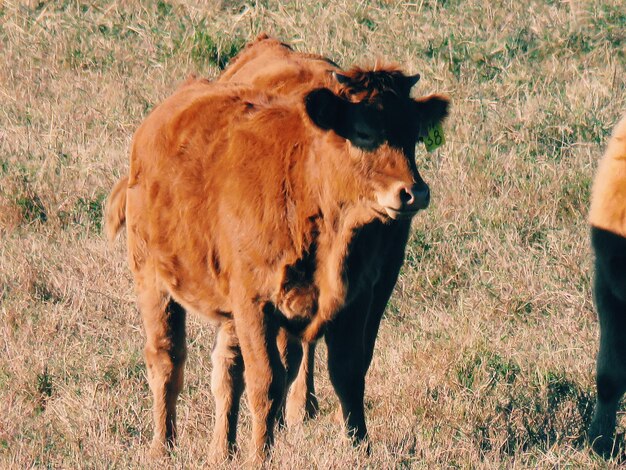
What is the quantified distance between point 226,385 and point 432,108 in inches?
67.6

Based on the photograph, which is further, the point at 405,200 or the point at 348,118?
the point at 348,118

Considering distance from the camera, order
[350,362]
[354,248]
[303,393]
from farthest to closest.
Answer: [303,393]
[350,362]
[354,248]

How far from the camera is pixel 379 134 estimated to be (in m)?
5.14

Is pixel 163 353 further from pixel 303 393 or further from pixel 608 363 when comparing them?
pixel 608 363

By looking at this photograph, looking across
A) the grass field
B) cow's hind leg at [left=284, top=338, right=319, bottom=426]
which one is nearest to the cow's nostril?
the grass field

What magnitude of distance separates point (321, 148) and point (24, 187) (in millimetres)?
4530

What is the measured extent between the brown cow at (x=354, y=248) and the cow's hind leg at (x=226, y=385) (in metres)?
0.10

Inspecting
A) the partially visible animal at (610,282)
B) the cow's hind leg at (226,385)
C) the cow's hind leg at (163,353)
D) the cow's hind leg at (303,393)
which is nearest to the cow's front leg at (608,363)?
the partially visible animal at (610,282)

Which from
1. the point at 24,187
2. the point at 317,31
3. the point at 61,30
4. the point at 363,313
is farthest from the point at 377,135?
the point at 61,30

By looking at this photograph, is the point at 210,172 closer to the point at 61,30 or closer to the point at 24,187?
the point at 24,187

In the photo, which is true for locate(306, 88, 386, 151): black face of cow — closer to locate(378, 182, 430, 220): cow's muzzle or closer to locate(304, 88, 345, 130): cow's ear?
locate(304, 88, 345, 130): cow's ear

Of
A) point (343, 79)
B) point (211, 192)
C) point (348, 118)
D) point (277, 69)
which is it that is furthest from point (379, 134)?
point (277, 69)

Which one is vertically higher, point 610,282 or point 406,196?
point 406,196

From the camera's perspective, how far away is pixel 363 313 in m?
5.67
